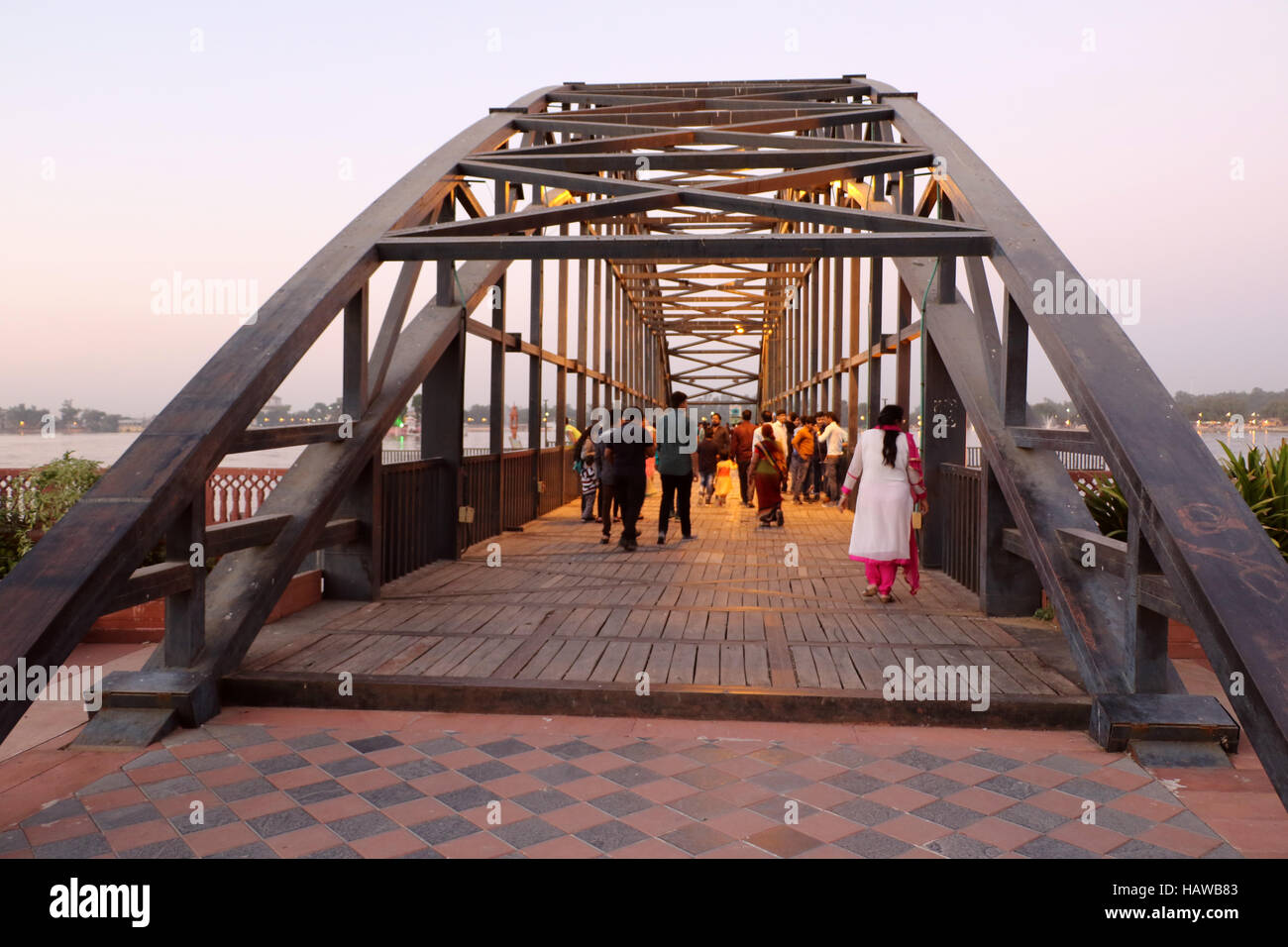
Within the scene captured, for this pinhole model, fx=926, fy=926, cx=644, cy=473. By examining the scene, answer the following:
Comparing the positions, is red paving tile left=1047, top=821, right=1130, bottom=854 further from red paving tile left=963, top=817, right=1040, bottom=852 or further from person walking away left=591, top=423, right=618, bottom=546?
person walking away left=591, top=423, right=618, bottom=546

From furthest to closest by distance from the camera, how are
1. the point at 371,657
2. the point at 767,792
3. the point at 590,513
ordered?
the point at 590,513
the point at 371,657
the point at 767,792

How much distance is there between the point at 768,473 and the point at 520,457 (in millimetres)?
3085

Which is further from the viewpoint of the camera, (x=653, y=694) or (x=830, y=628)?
(x=830, y=628)

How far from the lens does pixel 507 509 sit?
11008 millimetres

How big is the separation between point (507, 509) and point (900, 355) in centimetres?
508

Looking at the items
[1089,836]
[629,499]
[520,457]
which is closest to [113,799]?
[1089,836]

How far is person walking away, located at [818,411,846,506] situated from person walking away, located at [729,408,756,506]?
1243 mm

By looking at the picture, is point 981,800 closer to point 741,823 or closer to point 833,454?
point 741,823

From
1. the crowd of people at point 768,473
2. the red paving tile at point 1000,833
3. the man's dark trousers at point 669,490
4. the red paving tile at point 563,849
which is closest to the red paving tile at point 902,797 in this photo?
the red paving tile at point 1000,833

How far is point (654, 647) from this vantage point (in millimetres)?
5000

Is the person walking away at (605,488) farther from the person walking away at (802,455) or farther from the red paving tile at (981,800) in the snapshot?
the red paving tile at (981,800)

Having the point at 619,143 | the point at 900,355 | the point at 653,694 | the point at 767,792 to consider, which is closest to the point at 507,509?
the point at 619,143
